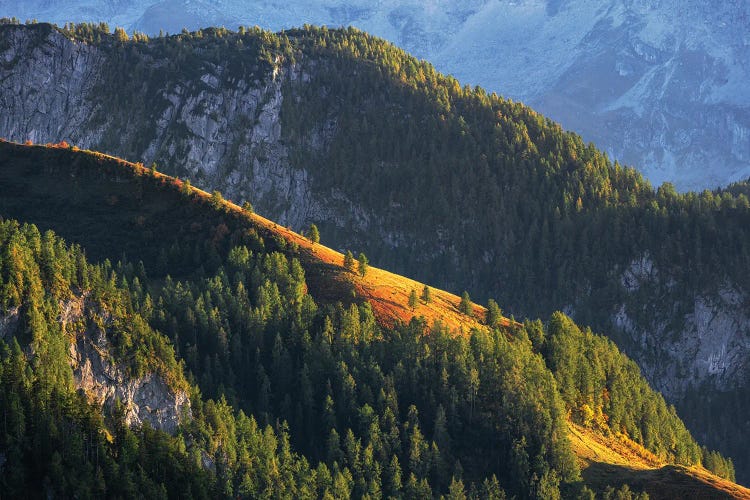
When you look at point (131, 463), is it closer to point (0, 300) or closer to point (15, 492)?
point (15, 492)

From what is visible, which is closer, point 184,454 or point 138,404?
point 184,454

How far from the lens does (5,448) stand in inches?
6225

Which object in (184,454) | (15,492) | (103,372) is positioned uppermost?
(103,372)

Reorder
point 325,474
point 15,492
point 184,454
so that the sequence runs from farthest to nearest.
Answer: point 325,474, point 184,454, point 15,492

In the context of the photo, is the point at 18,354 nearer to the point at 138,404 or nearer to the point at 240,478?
the point at 138,404

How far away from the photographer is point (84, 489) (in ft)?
517

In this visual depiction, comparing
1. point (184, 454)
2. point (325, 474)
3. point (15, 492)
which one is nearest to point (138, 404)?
point (184, 454)

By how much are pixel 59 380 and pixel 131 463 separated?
2208 centimetres

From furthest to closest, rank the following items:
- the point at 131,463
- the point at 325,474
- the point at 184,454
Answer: the point at 325,474, the point at 184,454, the point at 131,463

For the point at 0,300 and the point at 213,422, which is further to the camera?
the point at 213,422

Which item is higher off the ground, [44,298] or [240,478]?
[44,298]

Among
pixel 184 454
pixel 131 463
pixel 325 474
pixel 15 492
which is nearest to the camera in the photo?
pixel 15 492

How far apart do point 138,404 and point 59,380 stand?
1930 centimetres

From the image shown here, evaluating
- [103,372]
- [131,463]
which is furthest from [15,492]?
[103,372]
